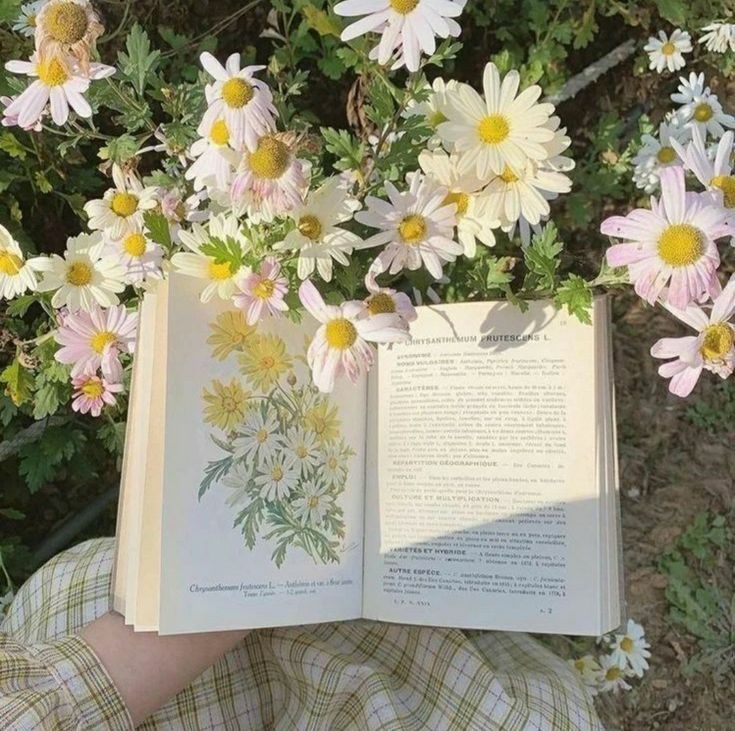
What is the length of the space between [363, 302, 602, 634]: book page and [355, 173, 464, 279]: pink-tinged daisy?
13cm

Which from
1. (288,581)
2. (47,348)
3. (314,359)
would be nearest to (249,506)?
(288,581)

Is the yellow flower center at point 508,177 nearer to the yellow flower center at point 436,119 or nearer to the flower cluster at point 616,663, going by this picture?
the yellow flower center at point 436,119

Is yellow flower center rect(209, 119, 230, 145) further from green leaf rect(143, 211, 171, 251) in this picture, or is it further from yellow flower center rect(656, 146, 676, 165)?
yellow flower center rect(656, 146, 676, 165)

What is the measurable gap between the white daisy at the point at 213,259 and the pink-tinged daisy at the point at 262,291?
1.1 inches

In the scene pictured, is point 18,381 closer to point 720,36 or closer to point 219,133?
point 219,133

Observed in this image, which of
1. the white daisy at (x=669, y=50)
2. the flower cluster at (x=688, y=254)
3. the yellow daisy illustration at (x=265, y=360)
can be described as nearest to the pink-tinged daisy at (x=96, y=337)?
the yellow daisy illustration at (x=265, y=360)

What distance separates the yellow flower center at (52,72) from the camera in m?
1.17

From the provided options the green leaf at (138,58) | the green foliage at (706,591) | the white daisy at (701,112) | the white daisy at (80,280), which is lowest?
the green foliage at (706,591)

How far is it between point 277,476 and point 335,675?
344 mm

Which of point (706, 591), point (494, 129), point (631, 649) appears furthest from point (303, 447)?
point (706, 591)

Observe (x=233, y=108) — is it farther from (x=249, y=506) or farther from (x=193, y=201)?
(x=249, y=506)

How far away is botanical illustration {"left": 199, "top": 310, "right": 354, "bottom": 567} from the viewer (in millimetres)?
1257

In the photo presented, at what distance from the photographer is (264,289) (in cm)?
116

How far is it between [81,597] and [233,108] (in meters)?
0.81
